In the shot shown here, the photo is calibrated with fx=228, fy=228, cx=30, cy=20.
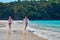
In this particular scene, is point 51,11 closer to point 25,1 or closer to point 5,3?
point 25,1

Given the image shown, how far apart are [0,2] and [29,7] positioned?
1249cm

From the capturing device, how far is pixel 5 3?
316 feet

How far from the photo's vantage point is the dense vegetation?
305 feet

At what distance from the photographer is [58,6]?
311ft

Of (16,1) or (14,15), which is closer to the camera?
(14,15)

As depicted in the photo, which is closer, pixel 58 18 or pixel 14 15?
pixel 14 15

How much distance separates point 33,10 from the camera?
9688cm

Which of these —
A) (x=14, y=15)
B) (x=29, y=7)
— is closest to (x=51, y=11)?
(x=29, y=7)

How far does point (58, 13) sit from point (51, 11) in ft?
10.1

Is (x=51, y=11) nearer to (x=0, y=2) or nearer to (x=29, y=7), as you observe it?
(x=29, y=7)

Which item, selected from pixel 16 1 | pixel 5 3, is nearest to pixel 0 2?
pixel 5 3

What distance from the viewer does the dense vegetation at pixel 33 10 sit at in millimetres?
92875

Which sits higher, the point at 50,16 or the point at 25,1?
the point at 25,1

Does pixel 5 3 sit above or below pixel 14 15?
above
